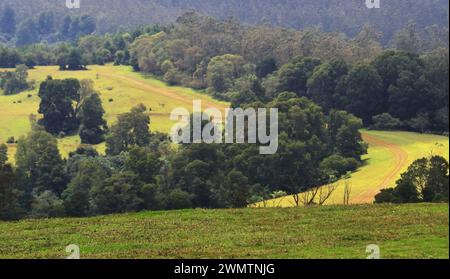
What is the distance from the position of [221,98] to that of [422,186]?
1380 inches

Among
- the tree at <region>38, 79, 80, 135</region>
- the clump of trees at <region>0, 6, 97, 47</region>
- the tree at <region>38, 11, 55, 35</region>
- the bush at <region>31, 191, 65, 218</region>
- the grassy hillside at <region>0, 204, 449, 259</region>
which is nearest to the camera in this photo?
the grassy hillside at <region>0, 204, 449, 259</region>

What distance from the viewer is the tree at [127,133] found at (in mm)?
49969

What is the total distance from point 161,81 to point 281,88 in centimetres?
1561

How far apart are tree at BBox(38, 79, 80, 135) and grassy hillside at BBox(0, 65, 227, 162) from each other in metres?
1.50

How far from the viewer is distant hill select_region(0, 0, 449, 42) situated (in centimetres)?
7838

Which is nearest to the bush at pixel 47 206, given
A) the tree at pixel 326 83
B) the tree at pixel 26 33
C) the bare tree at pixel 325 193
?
the bare tree at pixel 325 193

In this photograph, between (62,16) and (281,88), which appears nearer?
(281,88)

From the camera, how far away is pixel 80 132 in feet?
183

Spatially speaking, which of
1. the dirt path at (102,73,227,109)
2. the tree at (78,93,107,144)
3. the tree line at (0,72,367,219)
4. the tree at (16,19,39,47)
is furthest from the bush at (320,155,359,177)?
the tree at (16,19,39,47)

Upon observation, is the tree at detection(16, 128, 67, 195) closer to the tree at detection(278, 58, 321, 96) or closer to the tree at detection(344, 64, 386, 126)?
the tree at detection(278, 58, 321, 96)

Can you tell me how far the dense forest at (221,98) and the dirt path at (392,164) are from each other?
1809 millimetres

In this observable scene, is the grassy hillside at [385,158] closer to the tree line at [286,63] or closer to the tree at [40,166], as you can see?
the tree line at [286,63]

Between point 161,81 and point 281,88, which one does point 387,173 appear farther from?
point 161,81
